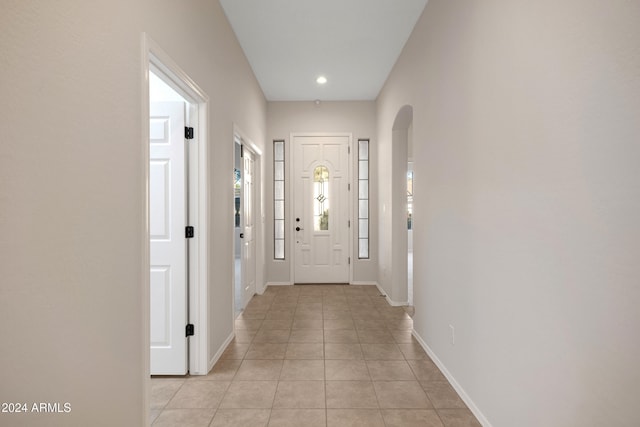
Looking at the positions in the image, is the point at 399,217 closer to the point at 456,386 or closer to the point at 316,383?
the point at 456,386

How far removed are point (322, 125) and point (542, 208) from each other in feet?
15.5

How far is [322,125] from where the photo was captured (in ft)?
19.4

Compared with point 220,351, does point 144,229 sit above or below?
above

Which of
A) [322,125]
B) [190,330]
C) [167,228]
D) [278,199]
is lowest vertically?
[190,330]

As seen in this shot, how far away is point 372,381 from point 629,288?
75.5 inches

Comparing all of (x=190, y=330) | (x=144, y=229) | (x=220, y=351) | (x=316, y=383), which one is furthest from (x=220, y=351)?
(x=144, y=229)

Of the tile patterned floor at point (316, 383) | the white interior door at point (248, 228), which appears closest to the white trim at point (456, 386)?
the tile patterned floor at point (316, 383)

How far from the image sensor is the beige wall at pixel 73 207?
100cm

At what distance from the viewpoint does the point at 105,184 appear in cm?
143

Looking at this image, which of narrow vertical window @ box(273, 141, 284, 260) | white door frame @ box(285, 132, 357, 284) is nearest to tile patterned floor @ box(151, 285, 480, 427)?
white door frame @ box(285, 132, 357, 284)

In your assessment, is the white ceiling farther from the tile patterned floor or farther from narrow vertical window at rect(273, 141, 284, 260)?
the tile patterned floor

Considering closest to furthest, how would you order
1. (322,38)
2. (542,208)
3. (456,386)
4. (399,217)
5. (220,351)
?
(542,208) → (456,386) → (220,351) → (322,38) → (399,217)

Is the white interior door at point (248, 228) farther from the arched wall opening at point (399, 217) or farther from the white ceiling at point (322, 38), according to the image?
the arched wall opening at point (399, 217)

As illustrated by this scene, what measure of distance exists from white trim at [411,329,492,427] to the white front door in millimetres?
2700
